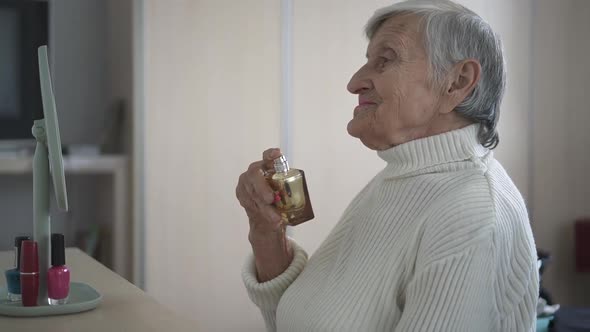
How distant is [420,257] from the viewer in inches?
48.9

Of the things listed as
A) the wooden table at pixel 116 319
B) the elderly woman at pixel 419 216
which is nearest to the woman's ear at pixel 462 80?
the elderly woman at pixel 419 216

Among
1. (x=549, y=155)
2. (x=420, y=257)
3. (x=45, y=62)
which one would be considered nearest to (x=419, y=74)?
(x=420, y=257)

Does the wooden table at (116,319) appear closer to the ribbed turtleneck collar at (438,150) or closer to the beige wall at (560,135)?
the ribbed turtleneck collar at (438,150)

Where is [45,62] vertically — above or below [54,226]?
above

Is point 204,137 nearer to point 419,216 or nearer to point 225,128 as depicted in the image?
point 225,128

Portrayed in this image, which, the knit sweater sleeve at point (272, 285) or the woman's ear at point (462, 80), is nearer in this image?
the woman's ear at point (462, 80)

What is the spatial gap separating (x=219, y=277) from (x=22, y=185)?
0.92 m

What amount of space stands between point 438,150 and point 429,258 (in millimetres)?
230

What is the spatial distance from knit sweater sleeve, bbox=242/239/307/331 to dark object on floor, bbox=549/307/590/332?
1.36 meters

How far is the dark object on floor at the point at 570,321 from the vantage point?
2.57m

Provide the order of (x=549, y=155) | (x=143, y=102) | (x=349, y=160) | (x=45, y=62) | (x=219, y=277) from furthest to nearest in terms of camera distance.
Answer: (x=549, y=155) < (x=349, y=160) < (x=219, y=277) < (x=143, y=102) < (x=45, y=62)

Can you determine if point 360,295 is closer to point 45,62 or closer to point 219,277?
point 45,62

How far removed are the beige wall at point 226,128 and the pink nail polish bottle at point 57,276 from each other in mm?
1865

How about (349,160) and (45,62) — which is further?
(349,160)
